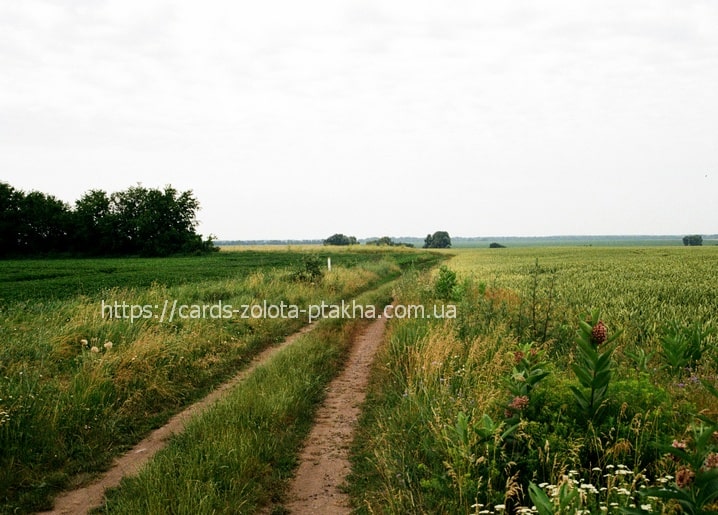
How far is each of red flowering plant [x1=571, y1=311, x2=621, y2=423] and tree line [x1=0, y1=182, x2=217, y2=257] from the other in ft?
246

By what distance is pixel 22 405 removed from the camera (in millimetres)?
6332

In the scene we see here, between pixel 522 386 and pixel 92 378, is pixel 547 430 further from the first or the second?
pixel 92 378

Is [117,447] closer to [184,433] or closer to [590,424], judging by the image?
[184,433]

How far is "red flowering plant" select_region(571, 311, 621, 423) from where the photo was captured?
13.7ft

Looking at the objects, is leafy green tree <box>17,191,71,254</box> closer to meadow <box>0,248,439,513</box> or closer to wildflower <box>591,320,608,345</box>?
meadow <box>0,248,439,513</box>

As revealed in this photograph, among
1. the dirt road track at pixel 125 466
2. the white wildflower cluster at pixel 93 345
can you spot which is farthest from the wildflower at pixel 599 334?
the white wildflower cluster at pixel 93 345

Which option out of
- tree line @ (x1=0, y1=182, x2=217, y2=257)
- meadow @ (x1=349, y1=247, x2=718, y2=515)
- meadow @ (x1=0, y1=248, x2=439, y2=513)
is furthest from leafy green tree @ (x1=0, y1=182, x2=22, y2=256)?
meadow @ (x1=349, y1=247, x2=718, y2=515)

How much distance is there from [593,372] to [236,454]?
4.13 metres

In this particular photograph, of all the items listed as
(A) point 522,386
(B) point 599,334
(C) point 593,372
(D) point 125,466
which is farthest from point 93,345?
(B) point 599,334

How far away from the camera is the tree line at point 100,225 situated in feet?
221

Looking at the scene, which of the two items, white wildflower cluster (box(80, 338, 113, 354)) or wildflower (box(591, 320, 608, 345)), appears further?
white wildflower cluster (box(80, 338, 113, 354))

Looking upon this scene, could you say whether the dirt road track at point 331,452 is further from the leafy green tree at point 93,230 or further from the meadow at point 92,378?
the leafy green tree at point 93,230

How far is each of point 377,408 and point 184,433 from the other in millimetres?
2952

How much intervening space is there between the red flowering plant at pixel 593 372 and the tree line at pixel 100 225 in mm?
74924
